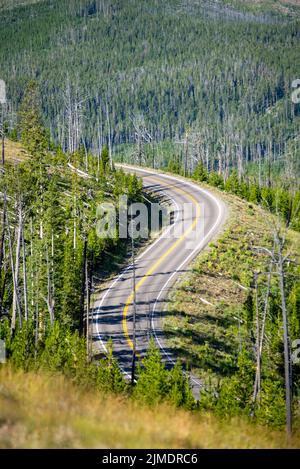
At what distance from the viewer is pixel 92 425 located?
1049 centimetres

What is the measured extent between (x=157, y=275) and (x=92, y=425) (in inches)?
1661

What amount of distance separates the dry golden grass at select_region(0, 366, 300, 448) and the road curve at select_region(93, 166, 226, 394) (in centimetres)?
2477

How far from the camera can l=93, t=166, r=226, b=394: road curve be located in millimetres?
42000

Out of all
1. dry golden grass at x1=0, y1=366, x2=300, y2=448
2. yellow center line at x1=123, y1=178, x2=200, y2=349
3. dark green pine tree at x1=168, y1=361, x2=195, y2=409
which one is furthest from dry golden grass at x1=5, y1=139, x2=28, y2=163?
dry golden grass at x1=0, y1=366, x2=300, y2=448

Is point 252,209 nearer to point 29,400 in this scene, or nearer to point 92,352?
point 92,352

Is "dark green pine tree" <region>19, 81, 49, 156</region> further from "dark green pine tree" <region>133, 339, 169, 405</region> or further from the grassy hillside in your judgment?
"dark green pine tree" <region>133, 339, 169, 405</region>

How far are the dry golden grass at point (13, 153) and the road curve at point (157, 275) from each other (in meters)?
17.3

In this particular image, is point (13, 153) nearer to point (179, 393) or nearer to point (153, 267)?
point (153, 267)

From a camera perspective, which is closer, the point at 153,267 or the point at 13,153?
the point at 153,267

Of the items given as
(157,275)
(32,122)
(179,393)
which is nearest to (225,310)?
(157,275)

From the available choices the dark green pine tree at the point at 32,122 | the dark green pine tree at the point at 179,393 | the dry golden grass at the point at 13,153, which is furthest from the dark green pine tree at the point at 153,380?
the dry golden grass at the point at 13,153

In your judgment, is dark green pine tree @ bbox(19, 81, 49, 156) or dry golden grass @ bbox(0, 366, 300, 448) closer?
dry golden grass @ bbox(0, 366, 300, 448)

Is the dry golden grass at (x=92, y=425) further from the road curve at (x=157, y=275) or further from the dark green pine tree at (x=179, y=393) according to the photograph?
the road curve at (x=157, y=275)
